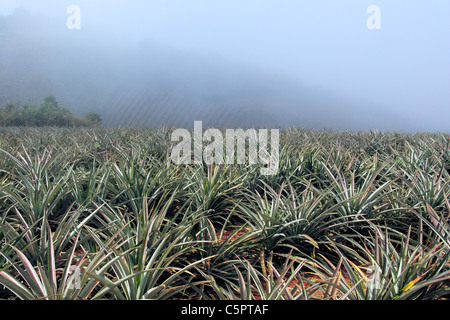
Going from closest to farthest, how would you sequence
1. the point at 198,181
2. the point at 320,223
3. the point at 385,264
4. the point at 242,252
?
the point at 385,264, the point at 242,252, the point at 320,223, the point at 198,181

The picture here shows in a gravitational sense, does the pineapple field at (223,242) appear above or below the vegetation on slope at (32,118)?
below

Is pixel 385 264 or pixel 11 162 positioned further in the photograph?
pixel 11 162

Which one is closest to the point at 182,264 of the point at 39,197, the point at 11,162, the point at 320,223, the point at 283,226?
the point at 283,226

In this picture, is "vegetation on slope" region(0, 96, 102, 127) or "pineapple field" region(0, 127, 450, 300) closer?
"pineapple field" region(0, 127, 450, 300)

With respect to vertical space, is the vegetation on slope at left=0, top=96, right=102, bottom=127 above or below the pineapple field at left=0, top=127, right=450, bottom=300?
above

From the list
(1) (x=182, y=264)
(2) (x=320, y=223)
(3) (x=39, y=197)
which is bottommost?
(1) (x=182, y=264)

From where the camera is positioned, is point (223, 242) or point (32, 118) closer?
point (223, 242)

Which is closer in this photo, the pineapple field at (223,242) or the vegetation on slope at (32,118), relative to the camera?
the pineapple field at (223,242)

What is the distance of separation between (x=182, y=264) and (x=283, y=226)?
0.64 metres

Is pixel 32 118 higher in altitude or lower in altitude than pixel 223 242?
higher
